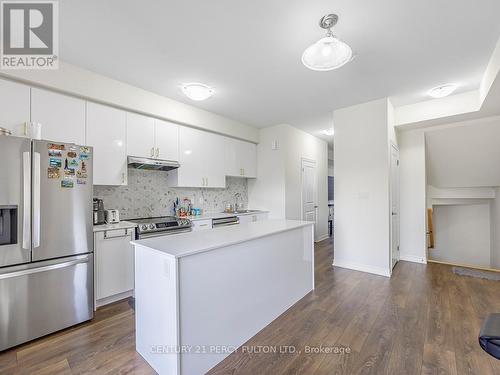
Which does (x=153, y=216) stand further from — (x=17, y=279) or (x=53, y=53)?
(x=53, y=53)

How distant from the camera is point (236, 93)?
3230 mm

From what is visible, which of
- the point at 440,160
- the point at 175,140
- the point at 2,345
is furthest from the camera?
the point at 440,160

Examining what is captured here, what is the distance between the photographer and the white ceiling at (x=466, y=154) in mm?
3627

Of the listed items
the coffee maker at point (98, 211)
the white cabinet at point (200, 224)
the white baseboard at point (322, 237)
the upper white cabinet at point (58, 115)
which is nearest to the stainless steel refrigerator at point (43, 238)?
the upper white cabinet at point (58, 115)

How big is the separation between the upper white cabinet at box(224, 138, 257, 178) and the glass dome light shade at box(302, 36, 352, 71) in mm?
2624

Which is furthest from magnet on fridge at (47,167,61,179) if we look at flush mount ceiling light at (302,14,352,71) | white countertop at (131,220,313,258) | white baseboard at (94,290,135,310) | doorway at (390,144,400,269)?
doorway at (390,144,400,269)

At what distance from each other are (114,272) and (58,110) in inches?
71.8

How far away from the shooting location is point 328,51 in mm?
1817

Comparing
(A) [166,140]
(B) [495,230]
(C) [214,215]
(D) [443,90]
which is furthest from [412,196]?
(A) [166,140]

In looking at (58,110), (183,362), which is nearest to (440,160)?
(183,362)

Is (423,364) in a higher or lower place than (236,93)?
lower

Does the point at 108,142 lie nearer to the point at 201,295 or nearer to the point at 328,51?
the point at 201,295

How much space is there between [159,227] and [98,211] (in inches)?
28.4

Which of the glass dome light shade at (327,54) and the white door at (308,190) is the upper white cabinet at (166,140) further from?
the white door at (308,190)
